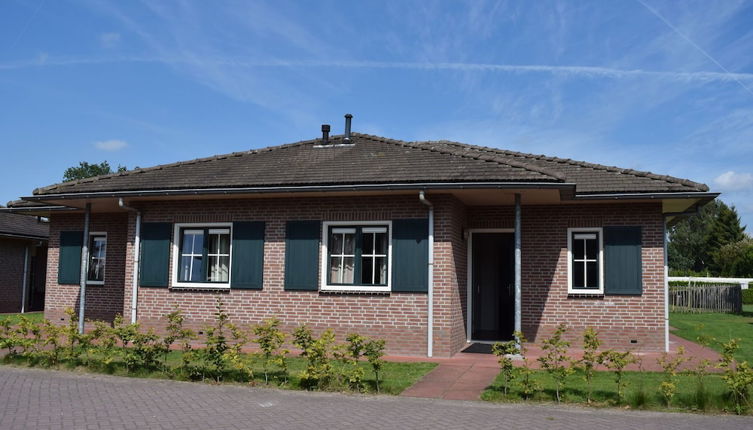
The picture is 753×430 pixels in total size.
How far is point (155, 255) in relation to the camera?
1456 cm

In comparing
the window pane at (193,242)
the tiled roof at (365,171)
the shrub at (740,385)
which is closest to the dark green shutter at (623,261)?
the tiled roof at (365,171)

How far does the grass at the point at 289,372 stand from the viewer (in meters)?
9.52

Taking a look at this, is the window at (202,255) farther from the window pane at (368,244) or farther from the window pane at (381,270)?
the window pane at (381,270)

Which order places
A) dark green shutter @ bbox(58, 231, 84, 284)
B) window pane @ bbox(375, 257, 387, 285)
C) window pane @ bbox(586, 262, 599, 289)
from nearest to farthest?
window pane @ bbox(375, 257, 387, 285)
window pane @ bbox(586, 262, 599, 289)
dark green shutter @ bbox(58, 231, 84, 284)

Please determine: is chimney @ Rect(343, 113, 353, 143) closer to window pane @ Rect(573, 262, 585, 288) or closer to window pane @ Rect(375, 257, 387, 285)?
window pane @ Rect(375, 257, 387, 285)

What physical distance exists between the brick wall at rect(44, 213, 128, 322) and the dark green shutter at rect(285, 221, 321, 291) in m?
6.14

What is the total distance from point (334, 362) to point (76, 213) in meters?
10.6

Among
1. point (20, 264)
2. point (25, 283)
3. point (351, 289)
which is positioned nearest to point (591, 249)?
point (351, 289)

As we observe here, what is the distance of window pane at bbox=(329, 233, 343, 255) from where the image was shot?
44.4 feet

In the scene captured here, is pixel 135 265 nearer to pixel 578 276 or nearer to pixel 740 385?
pixel 578 276

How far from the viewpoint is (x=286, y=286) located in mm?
13570

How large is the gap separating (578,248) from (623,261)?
957 mm

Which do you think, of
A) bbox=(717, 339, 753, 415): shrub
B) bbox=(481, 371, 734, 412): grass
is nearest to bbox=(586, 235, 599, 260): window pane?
bbox=(481, 371, 734, 412): grass

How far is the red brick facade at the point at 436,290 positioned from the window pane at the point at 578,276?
257 mm
